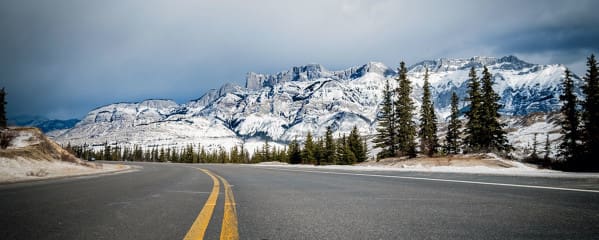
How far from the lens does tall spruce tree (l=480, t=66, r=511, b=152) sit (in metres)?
44.6

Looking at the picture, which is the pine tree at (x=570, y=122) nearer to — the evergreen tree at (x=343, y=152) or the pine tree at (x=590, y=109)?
the pine tree at (x=590, y=109)

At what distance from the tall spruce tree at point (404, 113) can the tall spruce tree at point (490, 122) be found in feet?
30.5

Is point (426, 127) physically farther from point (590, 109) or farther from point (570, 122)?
point (590, 109)

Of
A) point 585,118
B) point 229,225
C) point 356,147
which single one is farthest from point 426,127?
point 229,225

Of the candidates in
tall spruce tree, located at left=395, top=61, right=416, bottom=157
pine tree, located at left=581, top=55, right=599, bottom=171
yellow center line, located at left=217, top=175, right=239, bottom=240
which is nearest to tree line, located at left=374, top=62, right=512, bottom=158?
tall spruce tree, located at left=395, top=61, right=416, bottom=157

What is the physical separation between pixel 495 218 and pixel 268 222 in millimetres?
2641

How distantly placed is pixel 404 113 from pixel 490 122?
37.3 feet

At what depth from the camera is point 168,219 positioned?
4008 mm

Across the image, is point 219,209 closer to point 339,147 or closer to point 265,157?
point 339,147

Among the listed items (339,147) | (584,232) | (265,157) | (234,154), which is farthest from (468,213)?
(234,154)

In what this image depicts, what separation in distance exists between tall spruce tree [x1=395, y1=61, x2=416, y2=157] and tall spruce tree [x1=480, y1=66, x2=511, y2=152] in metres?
9.28

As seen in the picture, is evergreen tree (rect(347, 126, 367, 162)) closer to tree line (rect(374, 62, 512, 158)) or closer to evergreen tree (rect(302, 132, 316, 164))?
evergreen tree (rect(302, 132, 316, 164))

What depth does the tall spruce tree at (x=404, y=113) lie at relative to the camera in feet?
154

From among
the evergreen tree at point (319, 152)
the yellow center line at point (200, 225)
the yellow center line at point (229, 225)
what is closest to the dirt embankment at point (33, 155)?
the yellow center line at point (200, 225)
